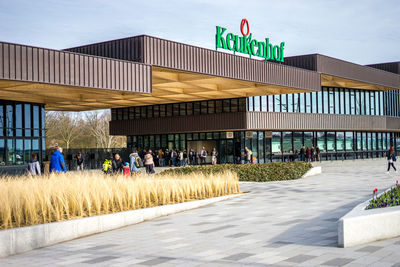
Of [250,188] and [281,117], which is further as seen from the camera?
[281,117]

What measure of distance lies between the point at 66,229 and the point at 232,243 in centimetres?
379

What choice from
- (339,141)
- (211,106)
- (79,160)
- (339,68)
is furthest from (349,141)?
(79,160)

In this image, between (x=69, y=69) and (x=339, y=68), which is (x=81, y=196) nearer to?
(x=69, y=69)

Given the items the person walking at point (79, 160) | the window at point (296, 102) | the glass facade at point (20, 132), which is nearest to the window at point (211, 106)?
the window at point (296, 102)

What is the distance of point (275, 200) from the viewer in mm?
15453

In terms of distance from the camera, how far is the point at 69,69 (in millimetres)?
20953

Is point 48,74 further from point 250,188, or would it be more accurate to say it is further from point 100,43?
point 250,188

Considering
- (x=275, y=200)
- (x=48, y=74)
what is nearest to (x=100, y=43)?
(x=48, y=74)

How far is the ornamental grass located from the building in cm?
813

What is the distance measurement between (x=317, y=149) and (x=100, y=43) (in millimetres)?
26566

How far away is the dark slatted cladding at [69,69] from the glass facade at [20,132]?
9.45 m

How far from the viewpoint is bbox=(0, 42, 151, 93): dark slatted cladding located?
1895cm

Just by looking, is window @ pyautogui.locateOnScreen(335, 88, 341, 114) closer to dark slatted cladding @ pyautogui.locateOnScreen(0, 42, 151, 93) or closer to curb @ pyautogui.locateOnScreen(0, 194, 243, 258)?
dark slatted cladding @ pyautogui.locateOnScreen(0, 42, 151, 93)

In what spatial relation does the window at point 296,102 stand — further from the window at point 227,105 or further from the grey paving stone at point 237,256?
the grey paving stone at point 237,256
